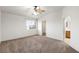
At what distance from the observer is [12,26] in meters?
4.58

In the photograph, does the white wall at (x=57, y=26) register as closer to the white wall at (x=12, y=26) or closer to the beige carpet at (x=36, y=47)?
the beige carpet at (x=36, y=47)

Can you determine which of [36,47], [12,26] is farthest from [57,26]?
[12,26]

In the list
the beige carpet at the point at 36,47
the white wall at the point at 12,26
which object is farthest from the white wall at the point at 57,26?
the white wall at the point at 12,26

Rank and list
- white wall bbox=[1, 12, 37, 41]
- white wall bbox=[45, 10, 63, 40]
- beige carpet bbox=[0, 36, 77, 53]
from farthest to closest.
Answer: white wall bbox=[1, 12, 37, 41]
white wall bbox=[45, 10, 63, 40]
beige carpet bbox=[0, 36, 77, 53]

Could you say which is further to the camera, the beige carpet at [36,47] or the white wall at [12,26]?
the white wall at [12,26]

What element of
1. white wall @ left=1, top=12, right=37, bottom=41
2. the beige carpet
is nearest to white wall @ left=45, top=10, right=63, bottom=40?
the beige carpet

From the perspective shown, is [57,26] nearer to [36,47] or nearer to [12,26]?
[36,47]

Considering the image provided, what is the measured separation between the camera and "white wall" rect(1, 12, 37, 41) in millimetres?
4043

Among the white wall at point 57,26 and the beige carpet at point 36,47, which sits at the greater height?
the white wall at point 57,26

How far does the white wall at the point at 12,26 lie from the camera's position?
159 inches

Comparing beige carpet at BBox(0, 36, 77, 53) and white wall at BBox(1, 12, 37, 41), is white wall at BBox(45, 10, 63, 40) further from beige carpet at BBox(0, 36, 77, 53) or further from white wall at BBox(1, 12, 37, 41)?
white wall at BBox(1, 12, 37, 41)
